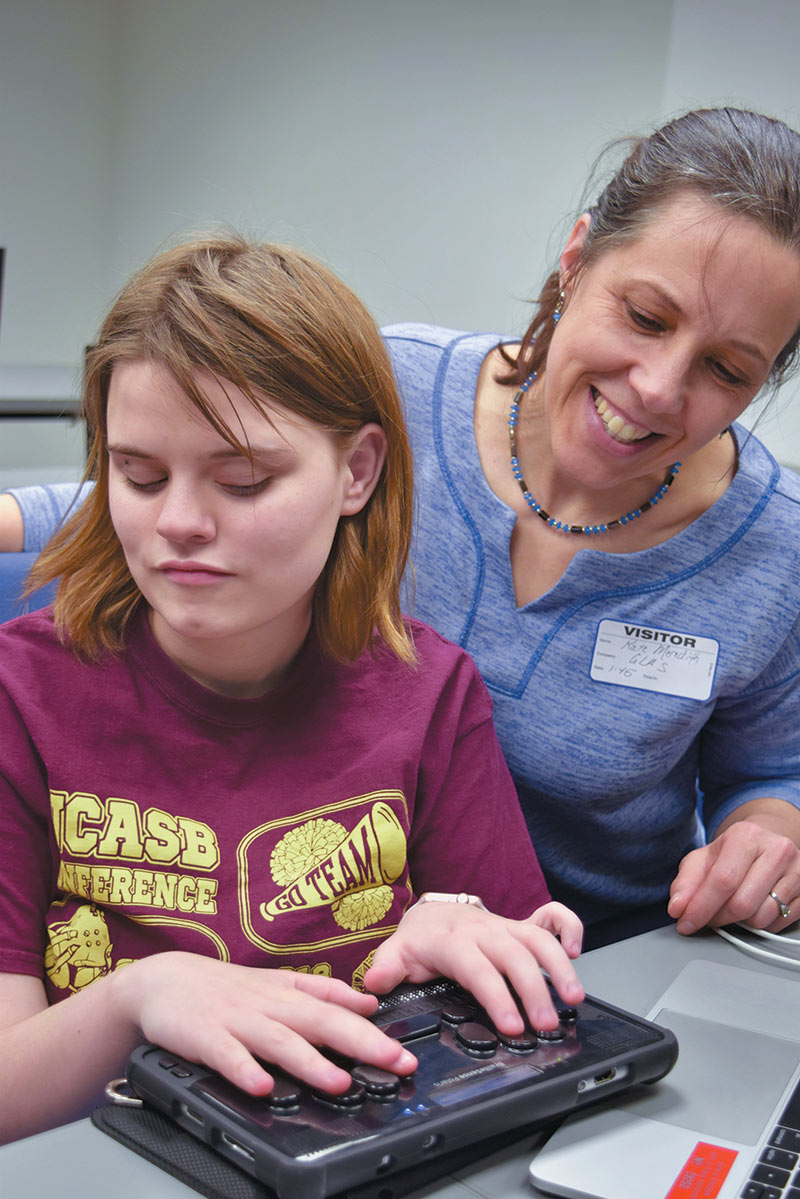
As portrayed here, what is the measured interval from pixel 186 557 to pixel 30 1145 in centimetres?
39

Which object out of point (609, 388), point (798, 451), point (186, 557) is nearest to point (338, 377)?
point (186, 557)

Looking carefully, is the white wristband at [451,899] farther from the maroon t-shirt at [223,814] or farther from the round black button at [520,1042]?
the round black button at [520,1042]

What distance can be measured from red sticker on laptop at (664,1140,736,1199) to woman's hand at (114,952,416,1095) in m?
0.15

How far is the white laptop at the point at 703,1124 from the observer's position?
62cm

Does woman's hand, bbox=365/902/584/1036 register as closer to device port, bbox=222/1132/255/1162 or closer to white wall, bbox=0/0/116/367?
device port, bbox=222/1132/255/1162

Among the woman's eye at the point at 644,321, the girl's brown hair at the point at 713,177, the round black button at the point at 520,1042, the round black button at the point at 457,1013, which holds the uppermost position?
the girl's brown hair at the point at 713,177

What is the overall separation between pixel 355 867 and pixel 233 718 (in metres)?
0.15

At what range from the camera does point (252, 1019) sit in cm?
64

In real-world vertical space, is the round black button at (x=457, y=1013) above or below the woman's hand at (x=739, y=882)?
above

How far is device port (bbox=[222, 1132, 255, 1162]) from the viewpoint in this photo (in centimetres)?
56

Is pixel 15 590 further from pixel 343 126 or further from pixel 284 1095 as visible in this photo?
pixel 343 126

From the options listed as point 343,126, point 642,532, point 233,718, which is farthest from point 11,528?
point 343,126

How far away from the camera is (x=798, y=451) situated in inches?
85.2

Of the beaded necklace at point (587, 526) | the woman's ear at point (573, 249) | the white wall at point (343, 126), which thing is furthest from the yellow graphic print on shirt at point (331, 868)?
the white wall at point (343, 126)
